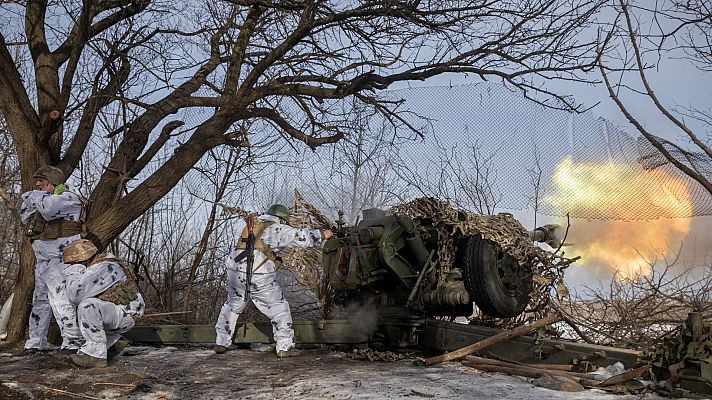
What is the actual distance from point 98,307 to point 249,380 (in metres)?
1.67

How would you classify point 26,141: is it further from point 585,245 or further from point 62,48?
point 585,245

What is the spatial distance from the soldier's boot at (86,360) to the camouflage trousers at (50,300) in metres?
0.48

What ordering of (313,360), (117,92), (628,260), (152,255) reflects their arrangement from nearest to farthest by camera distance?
(313,360) < (628,260) < (117,92) < (152,255)

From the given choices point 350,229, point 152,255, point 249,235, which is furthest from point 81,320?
point 152,255

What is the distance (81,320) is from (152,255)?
8.40 m

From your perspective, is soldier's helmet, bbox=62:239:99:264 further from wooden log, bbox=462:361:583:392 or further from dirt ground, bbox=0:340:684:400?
wooden log, bbox=462:361:583:392

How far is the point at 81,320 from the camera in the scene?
21.6 ft

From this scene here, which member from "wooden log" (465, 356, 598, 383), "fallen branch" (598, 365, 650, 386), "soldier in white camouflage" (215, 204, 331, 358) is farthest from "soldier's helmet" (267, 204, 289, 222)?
"fallen branch" (598, 365, 650, 386)

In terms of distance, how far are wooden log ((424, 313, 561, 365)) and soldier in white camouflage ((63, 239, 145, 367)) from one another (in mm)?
2998

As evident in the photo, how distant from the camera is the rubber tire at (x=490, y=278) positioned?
736 centimetres

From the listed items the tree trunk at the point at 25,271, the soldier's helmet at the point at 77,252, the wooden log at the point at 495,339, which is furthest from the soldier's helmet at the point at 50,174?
the wooden log at the point at 495,339

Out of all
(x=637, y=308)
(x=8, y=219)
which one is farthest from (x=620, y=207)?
(x=8, y=219)

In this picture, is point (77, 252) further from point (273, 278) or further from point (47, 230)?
point (273, 278)

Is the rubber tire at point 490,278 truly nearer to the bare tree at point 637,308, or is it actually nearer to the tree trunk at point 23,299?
the bare tree at point 637,308
